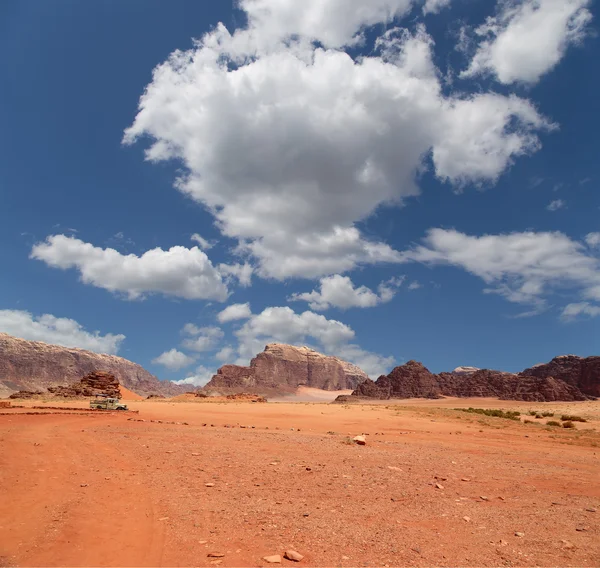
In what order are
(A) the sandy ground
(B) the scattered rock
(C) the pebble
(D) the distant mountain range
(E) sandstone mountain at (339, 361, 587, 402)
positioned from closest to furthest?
(C) the pebble, (A) the sandy ground, (B) the scattered rock, (D) the distant mountain range, (E) sandstone mountain at (339, 361, 587, 402)

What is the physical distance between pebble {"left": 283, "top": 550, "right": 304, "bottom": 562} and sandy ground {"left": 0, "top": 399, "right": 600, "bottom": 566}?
0.30 ft

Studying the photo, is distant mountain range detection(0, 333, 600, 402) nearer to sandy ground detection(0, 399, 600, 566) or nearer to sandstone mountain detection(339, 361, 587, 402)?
sandstone mountain detection(339, 361, 587, 402)

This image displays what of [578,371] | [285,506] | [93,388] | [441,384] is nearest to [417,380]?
[441,384]

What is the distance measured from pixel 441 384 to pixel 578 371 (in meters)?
43.8

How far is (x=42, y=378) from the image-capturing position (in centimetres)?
18338

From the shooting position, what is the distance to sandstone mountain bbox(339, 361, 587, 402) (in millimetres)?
127125

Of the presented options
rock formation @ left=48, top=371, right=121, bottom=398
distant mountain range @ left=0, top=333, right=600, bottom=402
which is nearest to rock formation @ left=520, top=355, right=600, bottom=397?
distant mountain range @ left=0, top=333, right=600, bottom=402

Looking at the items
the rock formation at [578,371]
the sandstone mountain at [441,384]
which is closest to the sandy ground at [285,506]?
the sandstone mountain at [441,384]

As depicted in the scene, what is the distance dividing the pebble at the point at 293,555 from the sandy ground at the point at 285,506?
0.09 m

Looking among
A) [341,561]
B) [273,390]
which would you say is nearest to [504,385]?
[273,390]

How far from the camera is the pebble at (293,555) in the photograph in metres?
5.23

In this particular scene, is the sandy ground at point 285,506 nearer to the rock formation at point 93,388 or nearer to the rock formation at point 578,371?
the rock formation at point 93,388

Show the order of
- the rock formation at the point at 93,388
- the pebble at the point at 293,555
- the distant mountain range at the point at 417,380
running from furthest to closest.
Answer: the distant mountain range at the point at 417,380 < the rock formation at the point at 93,388 < the pebble at the point at 293,555

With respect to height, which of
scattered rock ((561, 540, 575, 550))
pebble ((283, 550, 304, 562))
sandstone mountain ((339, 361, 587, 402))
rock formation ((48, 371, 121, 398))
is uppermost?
sandstone mountain ((339, 361, 587, 402))
